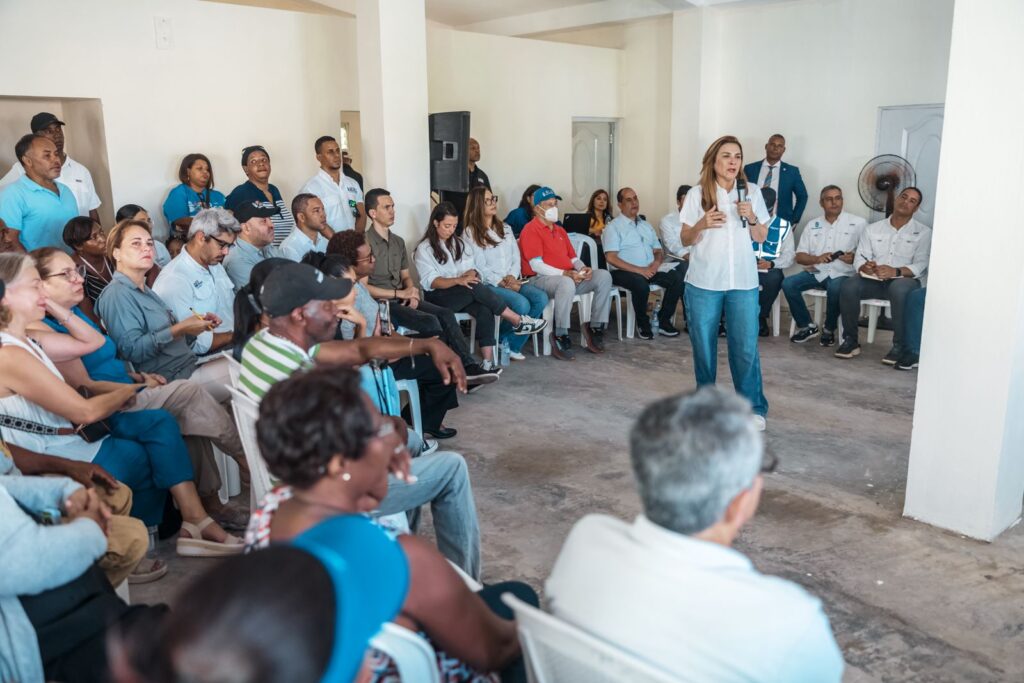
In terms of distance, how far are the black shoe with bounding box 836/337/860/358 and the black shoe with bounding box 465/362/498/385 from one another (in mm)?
2591

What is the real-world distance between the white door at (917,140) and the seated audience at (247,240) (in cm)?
503

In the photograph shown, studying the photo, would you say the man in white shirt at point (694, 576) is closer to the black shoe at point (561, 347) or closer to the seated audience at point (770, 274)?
the seated audience at point (770, 274)

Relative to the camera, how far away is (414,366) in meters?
3.97

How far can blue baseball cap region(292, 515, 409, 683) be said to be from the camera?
40.3 inches

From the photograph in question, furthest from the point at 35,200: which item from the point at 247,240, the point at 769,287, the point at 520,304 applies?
the point at 769,287

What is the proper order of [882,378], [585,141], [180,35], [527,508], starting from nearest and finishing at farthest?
[527,508]
[882,378]
[180,35]
[585,141]

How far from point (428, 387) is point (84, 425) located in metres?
1.71

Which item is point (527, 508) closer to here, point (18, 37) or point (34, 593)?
point (34, 593)

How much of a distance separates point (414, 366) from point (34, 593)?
2281 mm

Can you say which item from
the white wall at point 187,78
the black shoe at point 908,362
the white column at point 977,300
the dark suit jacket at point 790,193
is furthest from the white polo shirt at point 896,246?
the white wall at point 187,78

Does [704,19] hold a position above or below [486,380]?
above

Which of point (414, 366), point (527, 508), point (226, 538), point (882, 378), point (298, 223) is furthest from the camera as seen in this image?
point (882, 378)

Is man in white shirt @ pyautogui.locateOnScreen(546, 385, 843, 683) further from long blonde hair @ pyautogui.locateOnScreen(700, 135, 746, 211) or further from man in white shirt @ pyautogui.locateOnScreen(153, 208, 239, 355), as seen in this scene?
long blonde hair @ pyautogui.locateOnScreen(700, 135, 746, 211)

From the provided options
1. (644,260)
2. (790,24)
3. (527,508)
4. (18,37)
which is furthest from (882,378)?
(18,37)
